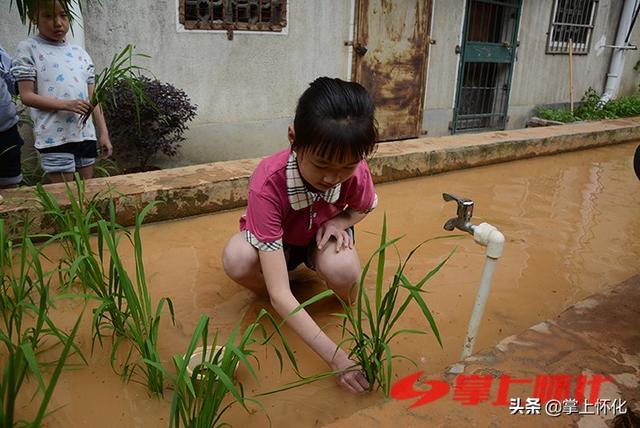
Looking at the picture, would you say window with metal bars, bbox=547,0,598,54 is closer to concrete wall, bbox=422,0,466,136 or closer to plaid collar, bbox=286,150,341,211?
concrete wall, bbox=422,0,466,136

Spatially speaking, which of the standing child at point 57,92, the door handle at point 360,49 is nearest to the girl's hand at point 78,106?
the standing child at point 57,92

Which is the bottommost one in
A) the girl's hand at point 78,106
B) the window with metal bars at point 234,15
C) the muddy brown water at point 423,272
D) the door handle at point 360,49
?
the muddy brown water at point 423,272

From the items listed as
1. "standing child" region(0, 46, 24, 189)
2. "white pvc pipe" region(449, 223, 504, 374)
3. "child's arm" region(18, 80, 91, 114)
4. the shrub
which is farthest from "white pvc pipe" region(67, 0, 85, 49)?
"white pvc pipe" region(449, 223, 504, 374)

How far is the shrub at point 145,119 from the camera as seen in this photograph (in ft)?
13.3

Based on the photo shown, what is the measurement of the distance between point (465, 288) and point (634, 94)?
32.1 ft

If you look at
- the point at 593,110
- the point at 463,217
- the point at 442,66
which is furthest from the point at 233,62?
the point at 593,110

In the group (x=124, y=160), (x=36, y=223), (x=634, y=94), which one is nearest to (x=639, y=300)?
(x=36, y=223)

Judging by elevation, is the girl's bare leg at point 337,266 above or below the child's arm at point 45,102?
below

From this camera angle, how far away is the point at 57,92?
2928mm

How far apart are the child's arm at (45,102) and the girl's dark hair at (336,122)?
1797 mm

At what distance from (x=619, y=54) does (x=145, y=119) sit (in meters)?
8.45

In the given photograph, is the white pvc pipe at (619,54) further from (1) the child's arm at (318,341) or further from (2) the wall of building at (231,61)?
(1) the child's arm at (318,341)

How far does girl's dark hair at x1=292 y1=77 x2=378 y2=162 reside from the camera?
145cm

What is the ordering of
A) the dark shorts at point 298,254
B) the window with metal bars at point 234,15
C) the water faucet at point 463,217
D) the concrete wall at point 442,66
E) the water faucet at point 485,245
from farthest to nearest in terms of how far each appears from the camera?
the concrete wall at point 442,66, the window with metal bars at point 234,15, the dark shorts at point 298,254, the water faucet at point 463,217, the water faucet at point 485,245
